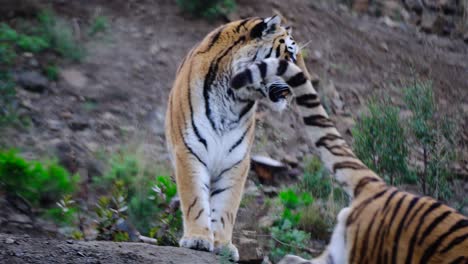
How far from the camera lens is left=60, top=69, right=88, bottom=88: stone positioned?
32.6 ft

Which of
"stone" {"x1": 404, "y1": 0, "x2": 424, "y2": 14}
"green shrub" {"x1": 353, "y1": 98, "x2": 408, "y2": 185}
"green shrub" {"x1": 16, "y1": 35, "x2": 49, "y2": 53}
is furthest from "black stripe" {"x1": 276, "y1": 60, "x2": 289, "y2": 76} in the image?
"stone" {"x1": 404, "y1": 0, "x2": 424, "y2": 14}

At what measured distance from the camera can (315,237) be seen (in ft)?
25.3

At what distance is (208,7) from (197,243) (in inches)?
237

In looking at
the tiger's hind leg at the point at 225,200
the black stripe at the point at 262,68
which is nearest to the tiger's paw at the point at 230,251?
the tiger's hind leg at the point at 225,200

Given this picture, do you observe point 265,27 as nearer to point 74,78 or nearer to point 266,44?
point 266,44

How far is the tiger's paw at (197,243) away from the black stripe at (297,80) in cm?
162

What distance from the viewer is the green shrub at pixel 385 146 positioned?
24.3ft

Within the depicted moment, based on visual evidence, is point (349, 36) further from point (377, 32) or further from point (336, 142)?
point (336, 142)

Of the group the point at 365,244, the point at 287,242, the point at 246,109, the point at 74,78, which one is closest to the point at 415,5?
the point at 74,78

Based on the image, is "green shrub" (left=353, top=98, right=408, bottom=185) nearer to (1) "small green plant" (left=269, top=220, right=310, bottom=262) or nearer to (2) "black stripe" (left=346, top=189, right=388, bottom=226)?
(1) "small green plant" (left=269, top=220, right=310, bottom=262)

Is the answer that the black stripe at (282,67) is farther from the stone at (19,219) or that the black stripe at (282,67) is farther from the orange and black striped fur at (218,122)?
the stone at (19,219)

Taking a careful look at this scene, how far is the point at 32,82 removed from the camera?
9.70 m

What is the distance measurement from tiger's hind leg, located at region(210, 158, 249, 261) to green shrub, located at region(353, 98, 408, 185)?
1641 mm

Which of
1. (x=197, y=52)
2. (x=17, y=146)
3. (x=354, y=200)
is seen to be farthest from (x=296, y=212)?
(x=354, y=200)
